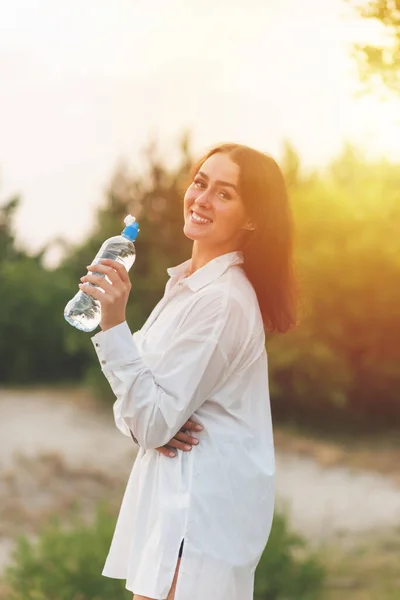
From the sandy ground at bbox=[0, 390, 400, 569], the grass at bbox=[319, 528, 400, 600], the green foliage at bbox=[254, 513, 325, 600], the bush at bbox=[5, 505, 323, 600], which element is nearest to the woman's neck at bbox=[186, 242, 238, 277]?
the bush at bbox=[5, 505, 323, 600]

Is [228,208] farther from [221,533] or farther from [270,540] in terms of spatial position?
[270,540]

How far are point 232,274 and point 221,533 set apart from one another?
67cm

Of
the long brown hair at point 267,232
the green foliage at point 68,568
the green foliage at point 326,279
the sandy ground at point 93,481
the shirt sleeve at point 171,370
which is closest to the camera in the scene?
the shirt sleeve at point 171,370

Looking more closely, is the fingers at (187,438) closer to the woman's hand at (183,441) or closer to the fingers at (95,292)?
the woman's hand at (183,441)

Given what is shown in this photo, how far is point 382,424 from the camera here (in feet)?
41.0

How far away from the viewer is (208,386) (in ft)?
7.41

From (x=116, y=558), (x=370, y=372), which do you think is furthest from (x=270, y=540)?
(x=370, y=372)

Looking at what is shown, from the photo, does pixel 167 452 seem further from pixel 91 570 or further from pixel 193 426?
pixel 91 570

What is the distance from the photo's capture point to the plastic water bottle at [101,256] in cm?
250

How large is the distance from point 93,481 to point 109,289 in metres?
7.96

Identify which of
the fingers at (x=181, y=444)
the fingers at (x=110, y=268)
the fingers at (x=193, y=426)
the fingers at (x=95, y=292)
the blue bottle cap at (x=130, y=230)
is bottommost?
the fingers at (x=181, y=444)

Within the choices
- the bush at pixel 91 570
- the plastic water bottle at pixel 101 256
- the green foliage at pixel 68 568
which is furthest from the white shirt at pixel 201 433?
the bush at pixel 91 570

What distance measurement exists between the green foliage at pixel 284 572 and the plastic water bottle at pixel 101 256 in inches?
117

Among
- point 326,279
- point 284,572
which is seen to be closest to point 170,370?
point 284,572
